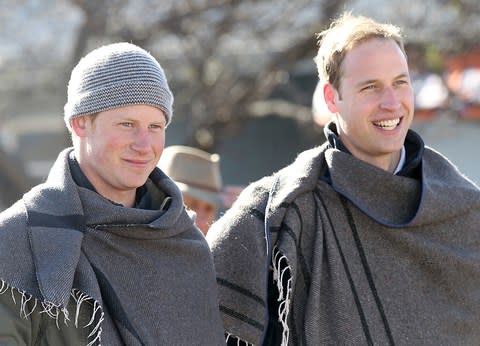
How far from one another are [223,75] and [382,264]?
18.2 feet

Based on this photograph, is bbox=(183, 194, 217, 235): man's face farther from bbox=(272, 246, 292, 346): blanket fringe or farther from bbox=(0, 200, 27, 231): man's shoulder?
bbox=(0, 200, 27, 231): man's shoulder

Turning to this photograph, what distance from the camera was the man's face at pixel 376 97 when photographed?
3.38 meters

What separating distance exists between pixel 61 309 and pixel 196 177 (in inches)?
95.3


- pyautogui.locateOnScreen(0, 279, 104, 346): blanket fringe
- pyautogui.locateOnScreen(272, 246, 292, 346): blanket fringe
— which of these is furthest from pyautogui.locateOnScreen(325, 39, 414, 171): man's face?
pyautogui.locateOnScreen(0, 279, 104, 346): blanket fringe

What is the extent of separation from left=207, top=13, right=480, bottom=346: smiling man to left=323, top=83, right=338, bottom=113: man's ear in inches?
0.6

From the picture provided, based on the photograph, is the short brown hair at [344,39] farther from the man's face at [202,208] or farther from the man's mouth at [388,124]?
the man's face at [202,208]

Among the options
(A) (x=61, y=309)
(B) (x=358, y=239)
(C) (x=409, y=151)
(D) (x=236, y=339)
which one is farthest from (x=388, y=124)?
(A) (x=61, y=309)

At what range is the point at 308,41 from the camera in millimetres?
8016

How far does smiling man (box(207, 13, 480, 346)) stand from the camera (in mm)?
3275

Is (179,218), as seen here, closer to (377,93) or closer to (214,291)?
(214,291)

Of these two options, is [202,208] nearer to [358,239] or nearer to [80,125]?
[358,239]

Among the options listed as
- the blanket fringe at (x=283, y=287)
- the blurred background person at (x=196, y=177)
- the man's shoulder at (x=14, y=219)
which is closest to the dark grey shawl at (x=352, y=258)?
the blanket fringe at (x=283, y=287)

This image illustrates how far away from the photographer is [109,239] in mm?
2977

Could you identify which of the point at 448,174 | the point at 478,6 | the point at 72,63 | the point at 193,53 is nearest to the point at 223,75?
the point at 193,53
